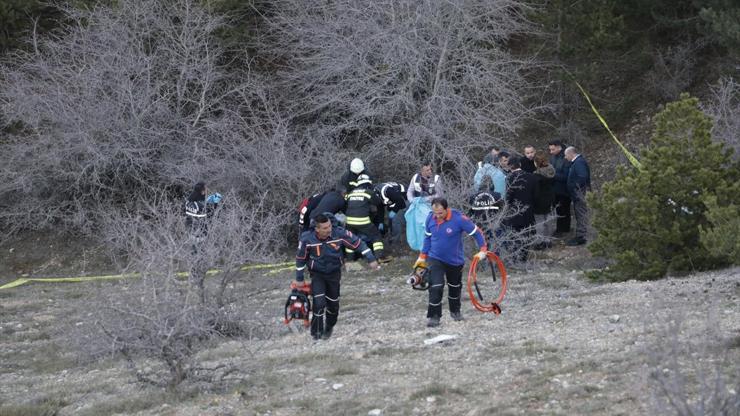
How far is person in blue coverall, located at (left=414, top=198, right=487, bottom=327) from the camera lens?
11.9m

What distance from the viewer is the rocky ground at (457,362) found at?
8.61 meters

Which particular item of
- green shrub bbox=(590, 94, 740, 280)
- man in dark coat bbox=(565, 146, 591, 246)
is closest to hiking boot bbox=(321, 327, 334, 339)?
green shrub bbox=(590, 94, 740, 280)

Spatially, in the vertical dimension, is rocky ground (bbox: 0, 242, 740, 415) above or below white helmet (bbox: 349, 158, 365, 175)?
below

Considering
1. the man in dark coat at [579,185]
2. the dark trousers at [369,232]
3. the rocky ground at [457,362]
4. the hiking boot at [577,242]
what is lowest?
the rocky ground at [457,362]

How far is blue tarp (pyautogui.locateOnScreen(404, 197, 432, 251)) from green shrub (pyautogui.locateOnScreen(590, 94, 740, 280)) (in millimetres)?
3248

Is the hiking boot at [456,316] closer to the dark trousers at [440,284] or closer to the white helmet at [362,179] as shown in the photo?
the dark trousers at [440,284]

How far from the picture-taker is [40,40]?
22.1 meters

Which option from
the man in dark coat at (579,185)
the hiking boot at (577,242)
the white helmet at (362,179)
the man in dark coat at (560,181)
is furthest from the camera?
the man in dark coat at (560,181)

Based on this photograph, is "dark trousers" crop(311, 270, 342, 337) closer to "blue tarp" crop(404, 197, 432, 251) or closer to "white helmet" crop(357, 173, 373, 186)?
"blue tarp" crop(404, 197, 432, 251)

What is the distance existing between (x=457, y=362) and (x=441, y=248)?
202cm

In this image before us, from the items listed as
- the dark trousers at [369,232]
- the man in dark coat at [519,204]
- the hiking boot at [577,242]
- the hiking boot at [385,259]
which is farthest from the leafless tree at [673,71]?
the dark trousers at [369,232]

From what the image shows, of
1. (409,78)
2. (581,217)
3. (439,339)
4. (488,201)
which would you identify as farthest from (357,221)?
(439,339)

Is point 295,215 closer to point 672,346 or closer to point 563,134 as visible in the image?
point 563,134

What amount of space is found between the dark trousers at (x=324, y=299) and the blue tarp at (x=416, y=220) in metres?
4.71
